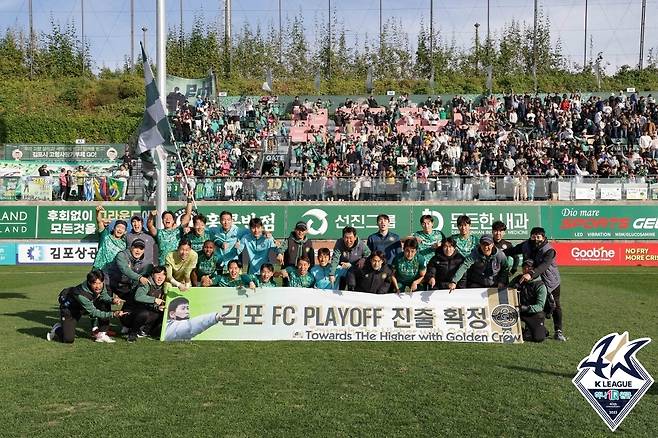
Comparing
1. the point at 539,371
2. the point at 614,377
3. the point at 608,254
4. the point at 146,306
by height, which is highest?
the point at 614,377

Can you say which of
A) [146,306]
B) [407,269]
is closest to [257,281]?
[146,306]

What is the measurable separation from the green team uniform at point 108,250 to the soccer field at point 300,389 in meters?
1.39

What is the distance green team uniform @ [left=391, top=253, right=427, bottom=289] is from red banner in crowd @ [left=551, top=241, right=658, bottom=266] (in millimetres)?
16698

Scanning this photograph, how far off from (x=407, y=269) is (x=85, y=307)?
14.9ft

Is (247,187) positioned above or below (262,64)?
below

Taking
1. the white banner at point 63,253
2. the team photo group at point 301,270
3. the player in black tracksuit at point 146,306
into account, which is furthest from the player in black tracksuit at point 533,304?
the white banner at point 63,253

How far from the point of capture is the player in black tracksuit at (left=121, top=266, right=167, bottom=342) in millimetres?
10578

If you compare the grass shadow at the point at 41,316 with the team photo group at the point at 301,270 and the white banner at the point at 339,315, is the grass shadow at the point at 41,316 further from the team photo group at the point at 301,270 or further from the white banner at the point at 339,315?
the white banner at the point at 339,315

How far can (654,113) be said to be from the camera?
3588 centimetres

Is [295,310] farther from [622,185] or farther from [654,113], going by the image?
[654,113]

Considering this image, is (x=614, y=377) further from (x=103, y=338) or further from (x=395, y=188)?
(x=395, y=188)

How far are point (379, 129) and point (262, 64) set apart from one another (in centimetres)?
2601

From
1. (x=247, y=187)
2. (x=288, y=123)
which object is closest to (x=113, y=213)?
(x=247, y=187)

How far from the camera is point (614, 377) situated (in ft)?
16.9
